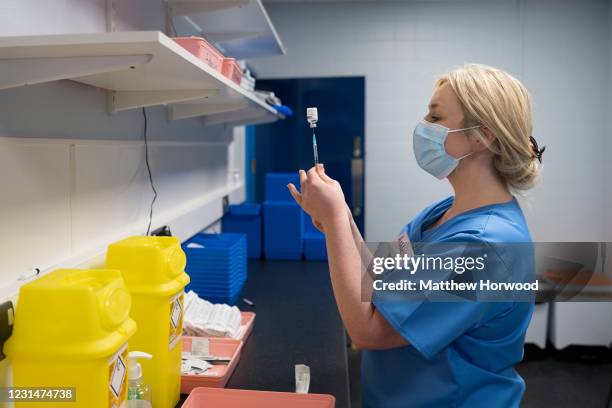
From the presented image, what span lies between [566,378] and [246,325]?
2487mm

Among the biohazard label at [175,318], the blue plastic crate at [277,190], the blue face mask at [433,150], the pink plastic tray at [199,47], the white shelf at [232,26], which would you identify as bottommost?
the biohazard label at [175,318]

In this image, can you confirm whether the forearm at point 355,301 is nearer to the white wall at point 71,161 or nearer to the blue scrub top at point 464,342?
the blue scrub top at point 464,342

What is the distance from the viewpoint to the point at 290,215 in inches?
119

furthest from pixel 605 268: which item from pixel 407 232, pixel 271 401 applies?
pixel 271 401

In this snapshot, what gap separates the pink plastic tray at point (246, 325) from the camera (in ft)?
5.40

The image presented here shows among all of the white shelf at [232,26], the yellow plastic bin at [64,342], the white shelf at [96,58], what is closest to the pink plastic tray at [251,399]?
the yellow plastic bin at [64,342]

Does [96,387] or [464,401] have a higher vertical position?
[96,387]

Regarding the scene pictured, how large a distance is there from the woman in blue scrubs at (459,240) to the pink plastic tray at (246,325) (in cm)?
48

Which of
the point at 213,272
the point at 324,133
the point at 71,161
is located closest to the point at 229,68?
the point at 71,161

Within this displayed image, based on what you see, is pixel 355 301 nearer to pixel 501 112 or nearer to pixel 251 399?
pixel 251 399

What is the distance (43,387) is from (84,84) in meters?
0.84

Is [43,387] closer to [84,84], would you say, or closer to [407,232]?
[84,84]

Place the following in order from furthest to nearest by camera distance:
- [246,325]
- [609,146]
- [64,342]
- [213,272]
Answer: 1. [609,146]
2. [213,272]
3. [246,325]
4. [64,342]

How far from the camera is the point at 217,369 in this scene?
1373 mm
